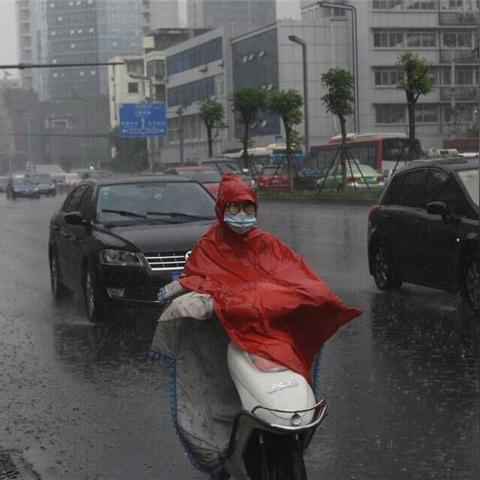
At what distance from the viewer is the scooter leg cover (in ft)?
15.9

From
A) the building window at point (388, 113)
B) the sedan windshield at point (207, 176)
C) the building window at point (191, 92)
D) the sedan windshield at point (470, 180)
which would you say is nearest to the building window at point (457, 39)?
the building window at point (388, 113)

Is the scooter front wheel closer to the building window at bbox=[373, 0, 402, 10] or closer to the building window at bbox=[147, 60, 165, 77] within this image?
the building window at bbox=[373, 0, 402, 10]

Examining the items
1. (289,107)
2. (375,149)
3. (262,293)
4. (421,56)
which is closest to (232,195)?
(262,293)

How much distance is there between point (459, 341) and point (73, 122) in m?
177

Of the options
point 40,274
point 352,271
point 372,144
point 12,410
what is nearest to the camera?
point 12,410

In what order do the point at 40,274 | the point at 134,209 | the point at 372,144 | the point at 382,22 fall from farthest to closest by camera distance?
the point at 382,22
the point at 372,144
the point at 40,274
the point at 134,209

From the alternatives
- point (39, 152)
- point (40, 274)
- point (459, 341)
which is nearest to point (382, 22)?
point (40, 274)

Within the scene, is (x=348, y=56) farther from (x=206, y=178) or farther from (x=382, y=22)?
(x=206, y=178)

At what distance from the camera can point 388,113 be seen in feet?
Answer: 278

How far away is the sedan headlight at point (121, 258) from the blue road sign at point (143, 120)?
5406 cm

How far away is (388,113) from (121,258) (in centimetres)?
7561

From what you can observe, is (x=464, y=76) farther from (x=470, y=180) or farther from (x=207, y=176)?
(x=470, y=180)

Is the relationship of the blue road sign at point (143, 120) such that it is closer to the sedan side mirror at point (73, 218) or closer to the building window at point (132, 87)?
the sedan side mirror at point (73, 218)

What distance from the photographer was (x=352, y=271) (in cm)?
1531
